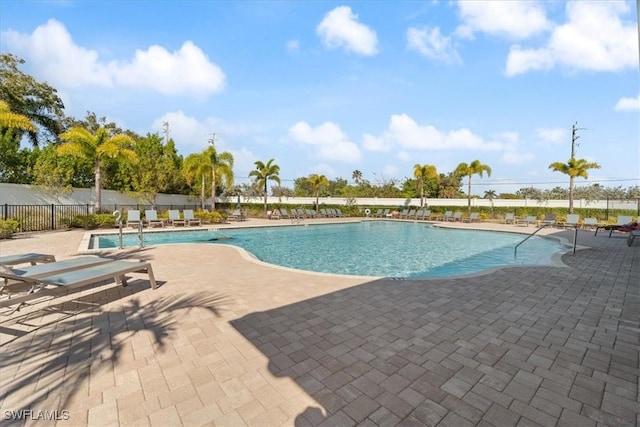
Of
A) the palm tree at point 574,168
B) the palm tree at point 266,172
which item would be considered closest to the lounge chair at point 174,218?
the palm tree at point 266,172

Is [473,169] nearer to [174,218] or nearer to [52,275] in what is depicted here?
[174,218]

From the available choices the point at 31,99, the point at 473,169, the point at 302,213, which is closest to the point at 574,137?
the point at 473,169

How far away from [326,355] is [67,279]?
3324mm

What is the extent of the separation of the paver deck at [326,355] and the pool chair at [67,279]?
309 mm

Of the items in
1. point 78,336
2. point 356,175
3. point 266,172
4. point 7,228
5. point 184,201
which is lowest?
point 78,336

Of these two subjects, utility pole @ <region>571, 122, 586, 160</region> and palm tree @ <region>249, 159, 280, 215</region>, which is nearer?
utility pole @ <region>571, 122, 586, 160</region>

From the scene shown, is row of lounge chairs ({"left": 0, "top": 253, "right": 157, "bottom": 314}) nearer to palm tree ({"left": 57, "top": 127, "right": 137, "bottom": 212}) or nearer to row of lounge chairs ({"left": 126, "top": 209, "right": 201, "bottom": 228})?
row of lounge chairs ({"left": 126, "top": 209, "right": 201, "bottom": 228})

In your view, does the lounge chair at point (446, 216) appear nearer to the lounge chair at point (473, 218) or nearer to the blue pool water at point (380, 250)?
the lounge chair at point (473, 218)

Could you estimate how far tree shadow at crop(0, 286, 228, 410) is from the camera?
2.35 meters

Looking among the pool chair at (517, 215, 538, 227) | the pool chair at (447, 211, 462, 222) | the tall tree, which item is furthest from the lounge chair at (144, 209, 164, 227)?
the pool chair at (517, 215, 538, 227)

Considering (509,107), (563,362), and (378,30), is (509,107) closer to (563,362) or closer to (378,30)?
(378,30)

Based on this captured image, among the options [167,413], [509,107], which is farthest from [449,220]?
[167,413]

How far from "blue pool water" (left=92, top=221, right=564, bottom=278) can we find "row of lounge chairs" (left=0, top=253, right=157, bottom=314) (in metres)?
4.54

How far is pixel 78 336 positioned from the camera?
10.5 ft
